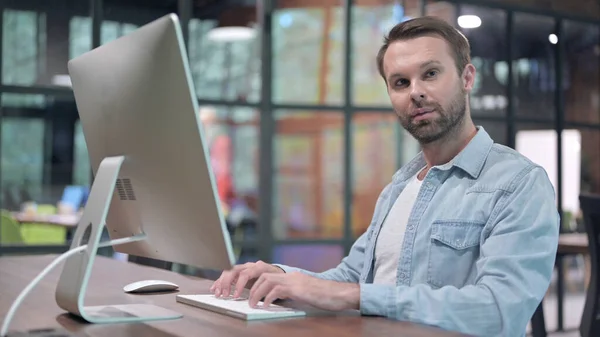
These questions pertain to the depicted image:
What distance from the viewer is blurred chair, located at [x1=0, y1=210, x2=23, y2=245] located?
446 cm

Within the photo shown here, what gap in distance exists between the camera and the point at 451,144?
180 cm

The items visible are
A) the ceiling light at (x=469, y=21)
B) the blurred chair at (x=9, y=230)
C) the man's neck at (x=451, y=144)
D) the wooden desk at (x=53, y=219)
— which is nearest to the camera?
the man's neck at (x=451, y=144)

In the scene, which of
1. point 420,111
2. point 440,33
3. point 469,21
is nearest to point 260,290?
point 420,111

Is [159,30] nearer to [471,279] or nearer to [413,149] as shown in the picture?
[471,279]

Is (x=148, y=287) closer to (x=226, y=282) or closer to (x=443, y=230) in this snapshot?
(x=226, y=282)

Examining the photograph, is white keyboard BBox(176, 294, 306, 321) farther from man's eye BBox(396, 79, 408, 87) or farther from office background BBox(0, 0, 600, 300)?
office background BBox(0, 0, 600, 300)

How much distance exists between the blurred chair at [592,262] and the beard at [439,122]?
150 cm

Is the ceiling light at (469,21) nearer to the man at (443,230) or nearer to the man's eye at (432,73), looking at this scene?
the man at (443,230)

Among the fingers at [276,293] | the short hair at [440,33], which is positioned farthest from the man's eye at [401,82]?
the fingers at [276,293]

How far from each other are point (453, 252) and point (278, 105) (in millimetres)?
3771

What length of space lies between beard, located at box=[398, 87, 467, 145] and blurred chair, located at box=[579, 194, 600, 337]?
1497mm

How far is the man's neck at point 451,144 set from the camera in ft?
5.87

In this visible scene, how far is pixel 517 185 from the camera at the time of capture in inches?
61.3

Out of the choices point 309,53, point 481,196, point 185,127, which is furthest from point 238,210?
point 185,127
